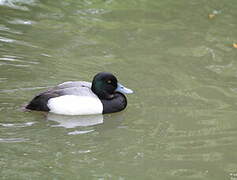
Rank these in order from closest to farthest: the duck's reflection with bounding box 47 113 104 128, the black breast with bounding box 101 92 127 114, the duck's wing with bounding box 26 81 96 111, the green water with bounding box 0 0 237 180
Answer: the green water with bounding box 0 0 237 180, the duck's reflection with bounding box 47 113 104 128, the duck's wing with bounding box 26 81 96 111, the black breast with bounding box 101 92 127 114

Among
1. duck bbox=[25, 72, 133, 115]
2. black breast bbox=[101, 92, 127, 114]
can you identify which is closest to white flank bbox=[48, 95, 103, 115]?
duck bbox=[25, 72, 133, 115]

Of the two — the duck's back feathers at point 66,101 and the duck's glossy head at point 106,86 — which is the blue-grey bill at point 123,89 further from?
the duck's back feathers at point 66,101

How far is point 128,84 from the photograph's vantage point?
29.3 ft

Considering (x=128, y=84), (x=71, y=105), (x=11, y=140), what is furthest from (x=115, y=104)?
(x=11, y=140)

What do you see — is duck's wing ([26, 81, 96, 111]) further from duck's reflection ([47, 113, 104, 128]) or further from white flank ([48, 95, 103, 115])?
duck's reflection ([47, 113, 104, 128])

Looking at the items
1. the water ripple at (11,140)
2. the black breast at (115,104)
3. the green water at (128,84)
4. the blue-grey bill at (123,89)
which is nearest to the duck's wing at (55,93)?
the green water at (128,84)

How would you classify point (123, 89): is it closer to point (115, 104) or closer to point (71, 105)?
point (115, 104)

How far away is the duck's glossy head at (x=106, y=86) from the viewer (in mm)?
8188

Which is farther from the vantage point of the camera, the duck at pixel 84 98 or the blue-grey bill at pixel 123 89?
the blue-grey bill at pixel 123 89

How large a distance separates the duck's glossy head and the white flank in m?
0.28

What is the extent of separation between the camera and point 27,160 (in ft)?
20.8

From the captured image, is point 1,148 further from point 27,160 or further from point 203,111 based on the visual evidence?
point 203,111

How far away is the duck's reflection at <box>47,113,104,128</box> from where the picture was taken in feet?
25.1

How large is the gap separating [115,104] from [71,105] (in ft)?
2.17
